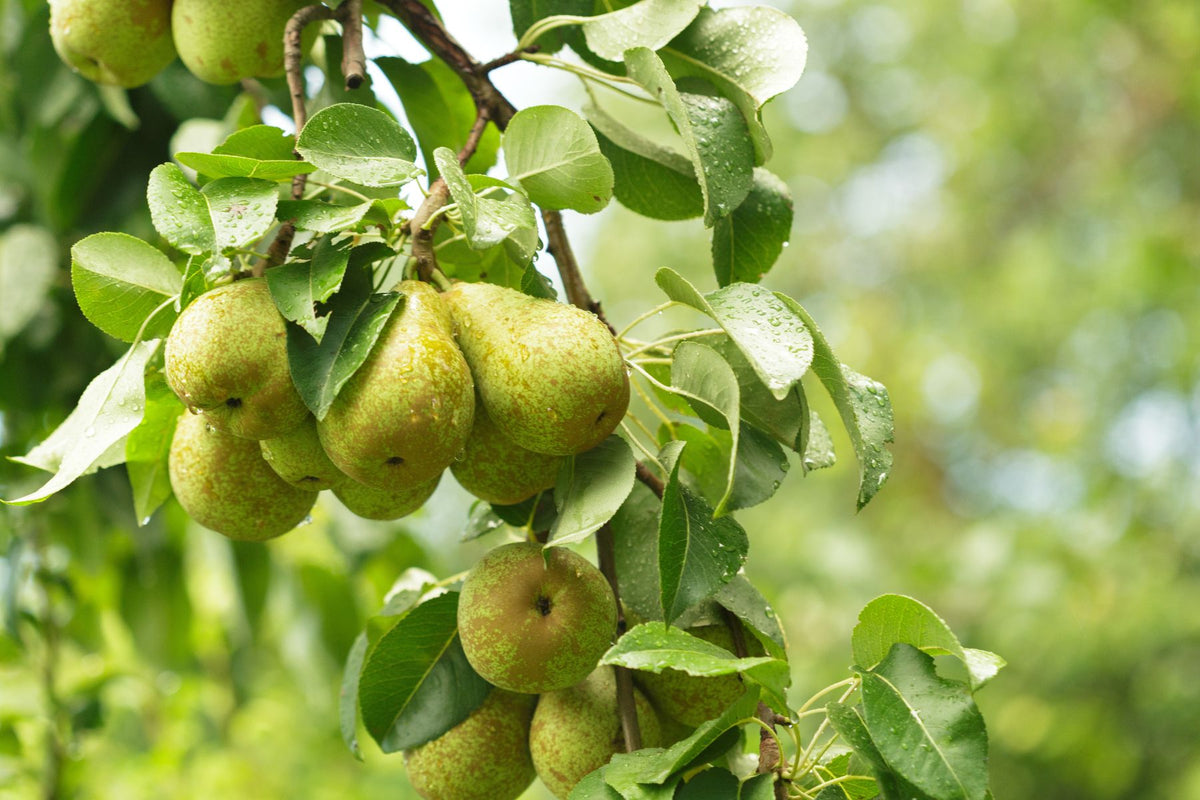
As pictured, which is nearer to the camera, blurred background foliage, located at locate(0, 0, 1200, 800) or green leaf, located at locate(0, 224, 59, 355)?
green leaf, located at locate(0, 224, 59, 355)

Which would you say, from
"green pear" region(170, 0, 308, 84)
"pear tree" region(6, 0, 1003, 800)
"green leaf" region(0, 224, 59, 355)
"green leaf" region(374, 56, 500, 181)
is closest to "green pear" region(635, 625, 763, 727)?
"pear tree" region(6, 0, 1003, 800)

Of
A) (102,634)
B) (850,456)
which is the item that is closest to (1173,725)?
(850,456)

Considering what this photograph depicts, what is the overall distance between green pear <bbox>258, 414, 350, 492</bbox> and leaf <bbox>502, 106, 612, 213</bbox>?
22 cm

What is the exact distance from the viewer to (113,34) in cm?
100

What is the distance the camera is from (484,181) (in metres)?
0.71

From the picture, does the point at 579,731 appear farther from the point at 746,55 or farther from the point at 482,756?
the point at 746,55

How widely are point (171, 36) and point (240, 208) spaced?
47cm

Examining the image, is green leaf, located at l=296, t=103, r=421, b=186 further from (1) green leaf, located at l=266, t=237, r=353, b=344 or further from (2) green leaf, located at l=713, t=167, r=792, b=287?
(2) green leaf, located at l=713, t=167, r=792, b=287

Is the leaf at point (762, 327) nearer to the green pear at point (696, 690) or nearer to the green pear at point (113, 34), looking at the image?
the green pear at point (696, 690)

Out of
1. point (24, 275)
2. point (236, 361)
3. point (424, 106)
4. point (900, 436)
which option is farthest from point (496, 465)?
point (900, 436)

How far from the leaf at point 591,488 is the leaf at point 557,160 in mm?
165

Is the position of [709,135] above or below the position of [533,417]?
above

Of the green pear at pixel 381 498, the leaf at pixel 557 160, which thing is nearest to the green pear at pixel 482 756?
the green pear at pixel 381 498

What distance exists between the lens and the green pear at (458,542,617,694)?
2.36 ft
